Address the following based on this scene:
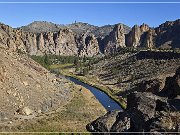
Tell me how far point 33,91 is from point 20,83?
3.26 m

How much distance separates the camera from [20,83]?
8025 centimetres

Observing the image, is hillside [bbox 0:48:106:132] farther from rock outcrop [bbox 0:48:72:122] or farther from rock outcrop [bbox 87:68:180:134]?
rock outcrop [bbox 87:68:180:134]

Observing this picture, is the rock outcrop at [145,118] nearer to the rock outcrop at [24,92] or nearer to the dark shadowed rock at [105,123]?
the dark shadowed rock at [105,123]

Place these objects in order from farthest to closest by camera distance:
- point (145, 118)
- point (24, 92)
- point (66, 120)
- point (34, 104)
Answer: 1. point (24, 92)
2. point (34, 104)
3. point (66, 120)
4. point (145, 118)

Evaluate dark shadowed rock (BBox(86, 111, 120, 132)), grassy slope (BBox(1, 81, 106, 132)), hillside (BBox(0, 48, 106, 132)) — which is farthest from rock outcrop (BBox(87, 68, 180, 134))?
hillside (BBox(0, 48, 106, 132))

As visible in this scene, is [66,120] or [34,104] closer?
[66,120]

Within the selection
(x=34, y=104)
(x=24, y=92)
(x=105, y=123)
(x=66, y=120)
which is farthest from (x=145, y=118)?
(x=24, y=92)

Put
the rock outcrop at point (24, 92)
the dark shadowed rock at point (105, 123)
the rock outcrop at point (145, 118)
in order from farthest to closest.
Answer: the rock outcrop at point (24, 92)
the dark shadowed rock at point (105, 123)
the rock outcrop at point (145, 118)

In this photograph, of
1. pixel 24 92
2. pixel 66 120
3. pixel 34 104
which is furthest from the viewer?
pixel 24 92

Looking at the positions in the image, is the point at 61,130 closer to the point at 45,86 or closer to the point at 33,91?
the point at 33,91

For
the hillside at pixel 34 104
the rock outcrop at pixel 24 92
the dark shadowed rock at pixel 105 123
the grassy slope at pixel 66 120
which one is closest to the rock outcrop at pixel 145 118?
the dark shadowed rock at pixel 105 123

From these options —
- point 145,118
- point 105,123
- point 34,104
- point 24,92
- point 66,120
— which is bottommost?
point 66,120

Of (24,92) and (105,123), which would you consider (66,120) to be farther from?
(105,123)

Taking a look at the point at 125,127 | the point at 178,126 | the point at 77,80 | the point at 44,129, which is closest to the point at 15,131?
the point at 44,129
